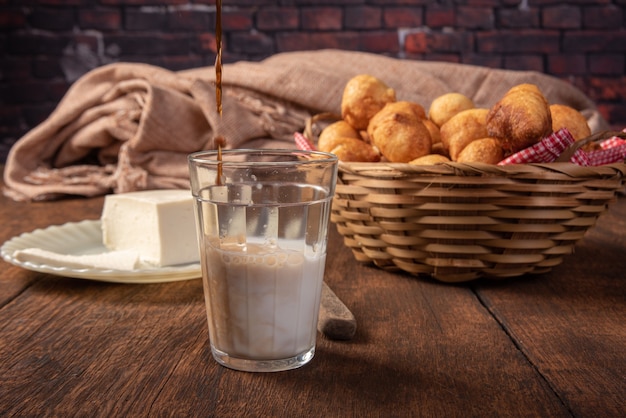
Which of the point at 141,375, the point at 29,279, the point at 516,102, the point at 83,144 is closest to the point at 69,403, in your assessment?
the point at 141,375

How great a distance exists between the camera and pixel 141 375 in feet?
1.86

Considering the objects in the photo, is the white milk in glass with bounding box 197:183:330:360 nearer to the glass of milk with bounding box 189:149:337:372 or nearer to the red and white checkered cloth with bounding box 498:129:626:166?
the glass of milk with bounding box 189:149:337:372

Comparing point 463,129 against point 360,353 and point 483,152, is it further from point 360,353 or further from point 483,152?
point 360,353

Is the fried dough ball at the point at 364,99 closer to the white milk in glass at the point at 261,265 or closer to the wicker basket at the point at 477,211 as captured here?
the wicker basket at the point at 477,211

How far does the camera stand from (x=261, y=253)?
56cm

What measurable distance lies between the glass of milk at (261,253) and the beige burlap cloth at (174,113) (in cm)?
103

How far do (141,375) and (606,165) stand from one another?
22.3 inches

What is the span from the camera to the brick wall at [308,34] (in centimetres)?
260

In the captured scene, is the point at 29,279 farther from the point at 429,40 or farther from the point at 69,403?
the point at 429,40

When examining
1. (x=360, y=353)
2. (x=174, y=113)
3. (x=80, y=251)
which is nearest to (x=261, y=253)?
(x=360, y=353)

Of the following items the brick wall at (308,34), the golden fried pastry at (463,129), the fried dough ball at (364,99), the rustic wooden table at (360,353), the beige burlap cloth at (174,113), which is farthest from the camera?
the brick wall at (308,34)

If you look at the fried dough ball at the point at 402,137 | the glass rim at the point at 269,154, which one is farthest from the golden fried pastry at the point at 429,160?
the glass rim at the point at 269,154

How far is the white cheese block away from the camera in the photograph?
92 cm

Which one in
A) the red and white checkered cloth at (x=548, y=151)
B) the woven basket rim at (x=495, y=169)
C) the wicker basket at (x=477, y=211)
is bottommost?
the wicker basket at (x=477, y=211)
